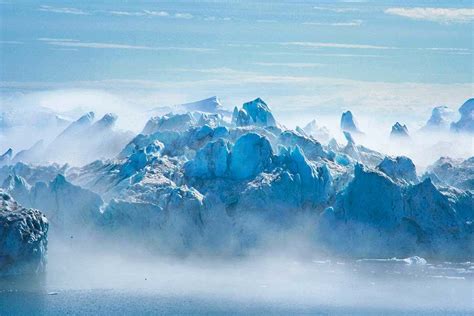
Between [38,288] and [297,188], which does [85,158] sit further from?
[38,288]

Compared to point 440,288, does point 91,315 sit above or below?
below

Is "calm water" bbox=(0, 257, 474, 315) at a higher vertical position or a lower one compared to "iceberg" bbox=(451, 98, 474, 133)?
lower

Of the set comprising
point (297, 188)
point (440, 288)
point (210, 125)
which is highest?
point (210, 125)

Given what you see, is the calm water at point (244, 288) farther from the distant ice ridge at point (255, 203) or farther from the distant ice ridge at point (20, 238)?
the distant ice ridge at point (255, 203)

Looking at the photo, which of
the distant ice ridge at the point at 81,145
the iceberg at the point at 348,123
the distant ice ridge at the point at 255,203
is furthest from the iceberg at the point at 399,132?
the distant ice ridge at the point at 81,145

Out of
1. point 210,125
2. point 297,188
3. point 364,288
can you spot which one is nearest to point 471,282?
point 364,288

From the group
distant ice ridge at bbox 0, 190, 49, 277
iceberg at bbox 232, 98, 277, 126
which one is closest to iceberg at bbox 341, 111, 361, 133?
iceberg at bbox 232, 98, 277, 126

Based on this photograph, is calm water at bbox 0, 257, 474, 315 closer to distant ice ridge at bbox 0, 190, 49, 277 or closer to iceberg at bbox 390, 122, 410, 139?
distant ice ridge at bbox 0, 190, 49, 277
